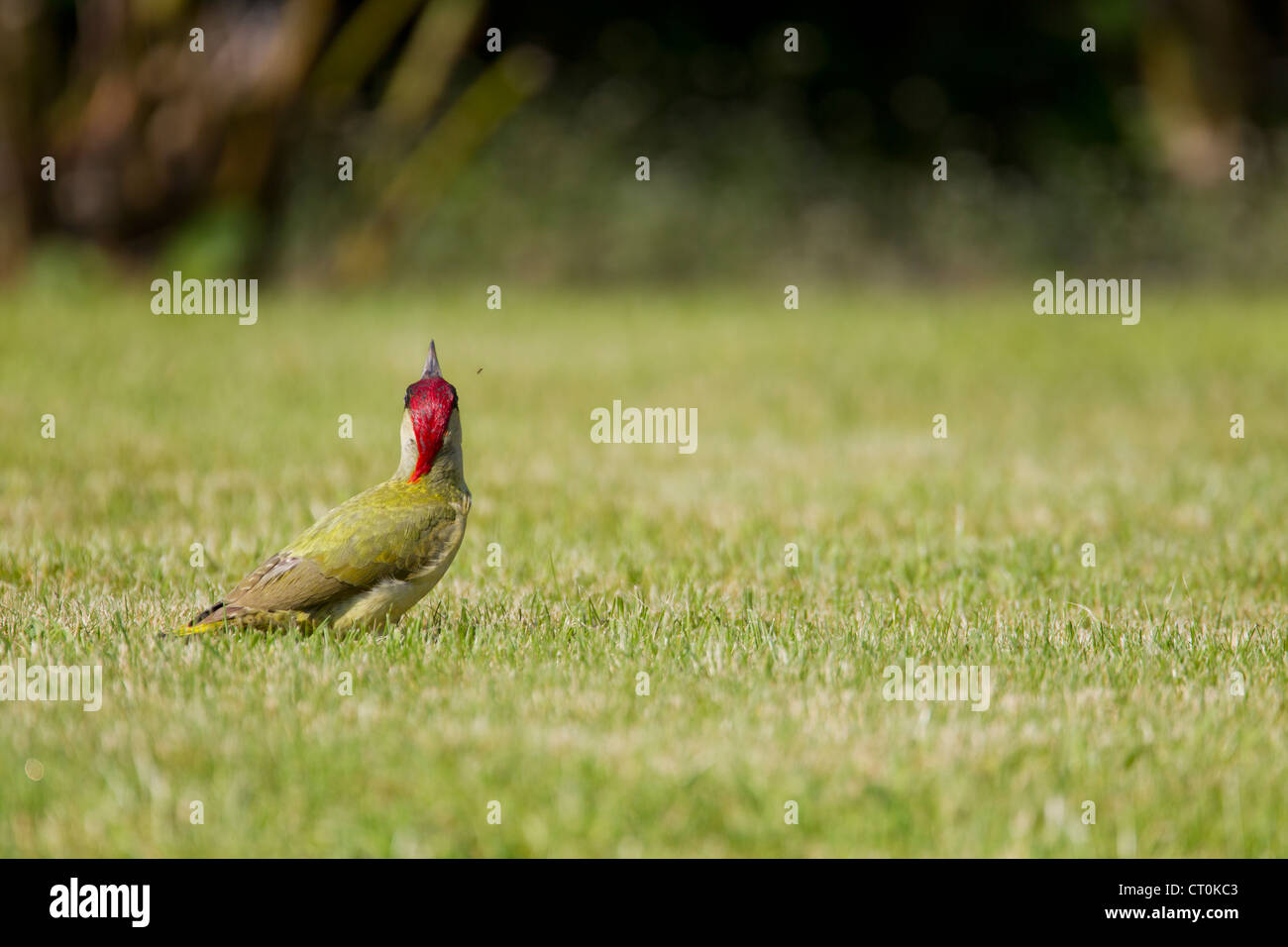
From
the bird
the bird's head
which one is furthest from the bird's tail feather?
the bird's head

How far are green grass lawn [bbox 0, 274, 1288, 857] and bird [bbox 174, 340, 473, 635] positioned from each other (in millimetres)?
98

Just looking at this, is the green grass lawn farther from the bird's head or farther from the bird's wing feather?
the bird's head

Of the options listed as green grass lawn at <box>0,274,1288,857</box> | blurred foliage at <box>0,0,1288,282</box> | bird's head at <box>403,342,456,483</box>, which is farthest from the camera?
A: blurred foliage at <box>0,0,1288,282</box>

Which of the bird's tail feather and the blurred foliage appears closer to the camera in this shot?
the bird's tail feather

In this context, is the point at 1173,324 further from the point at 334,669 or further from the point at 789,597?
the point at 334,669

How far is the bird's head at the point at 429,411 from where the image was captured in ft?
14.9

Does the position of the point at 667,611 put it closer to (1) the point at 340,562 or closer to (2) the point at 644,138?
(1) the point at 340,562

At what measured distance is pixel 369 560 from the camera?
4.43 m

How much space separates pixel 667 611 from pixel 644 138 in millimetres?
15470

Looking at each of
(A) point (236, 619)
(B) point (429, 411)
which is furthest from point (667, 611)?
(A) point (236, 619)

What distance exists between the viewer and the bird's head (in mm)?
4543

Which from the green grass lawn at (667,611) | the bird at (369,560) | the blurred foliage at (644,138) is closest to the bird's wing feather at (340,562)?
the bird at (369,560)

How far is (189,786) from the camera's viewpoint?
3.43 meters

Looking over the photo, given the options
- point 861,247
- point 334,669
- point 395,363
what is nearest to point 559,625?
point 334,669
